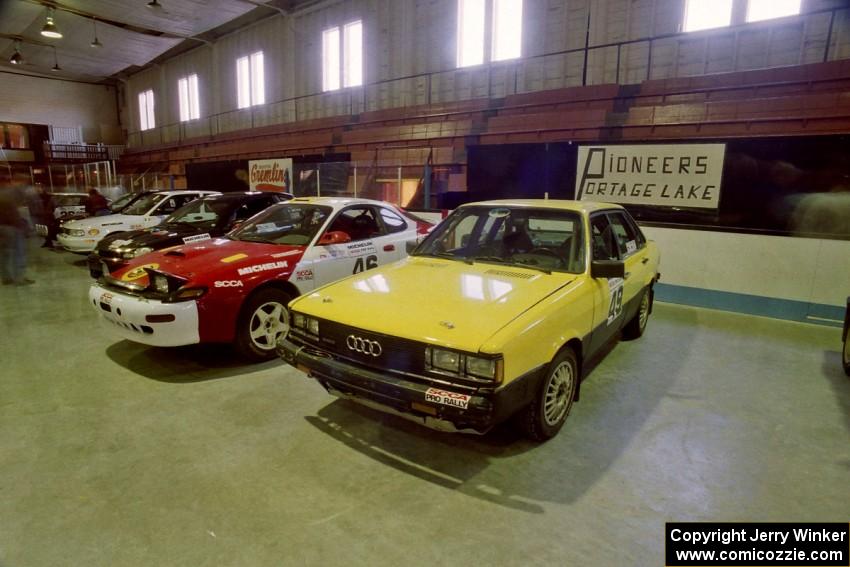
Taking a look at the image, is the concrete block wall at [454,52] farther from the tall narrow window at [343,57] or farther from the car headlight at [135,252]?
the car headlight at [135,252]

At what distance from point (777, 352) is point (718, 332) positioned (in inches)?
27.3

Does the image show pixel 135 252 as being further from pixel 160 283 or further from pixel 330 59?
pixel 330 59

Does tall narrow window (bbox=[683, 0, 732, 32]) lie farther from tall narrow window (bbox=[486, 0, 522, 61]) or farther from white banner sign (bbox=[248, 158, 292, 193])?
white banner sign (bbox=[248, 158, 292, 193])

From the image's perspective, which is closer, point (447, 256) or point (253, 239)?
point (447, 256)

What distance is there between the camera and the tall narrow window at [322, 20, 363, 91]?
1473cm

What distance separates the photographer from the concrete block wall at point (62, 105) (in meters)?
24.6

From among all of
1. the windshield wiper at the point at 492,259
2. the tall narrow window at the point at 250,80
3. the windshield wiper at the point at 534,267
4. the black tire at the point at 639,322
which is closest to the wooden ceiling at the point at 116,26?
the tall narrow window at the point at 250,80

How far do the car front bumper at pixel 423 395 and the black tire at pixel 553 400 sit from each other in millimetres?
211

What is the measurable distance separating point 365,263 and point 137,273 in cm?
216

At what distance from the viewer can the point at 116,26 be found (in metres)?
16.6

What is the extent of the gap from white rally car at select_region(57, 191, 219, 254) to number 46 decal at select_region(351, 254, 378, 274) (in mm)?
4835

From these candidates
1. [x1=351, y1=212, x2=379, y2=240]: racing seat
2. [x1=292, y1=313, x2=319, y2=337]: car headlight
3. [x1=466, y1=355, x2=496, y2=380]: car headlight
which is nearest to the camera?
[x1=466, y1=355, x2=496, y2=380]: car headlight

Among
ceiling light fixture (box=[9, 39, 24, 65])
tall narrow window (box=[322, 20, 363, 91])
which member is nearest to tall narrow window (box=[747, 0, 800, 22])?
tall narrow window (box=[322, 20, 363, 91])

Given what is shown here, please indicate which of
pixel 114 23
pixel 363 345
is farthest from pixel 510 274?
pixel 114 23
